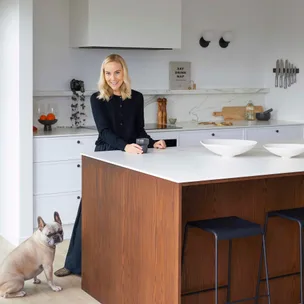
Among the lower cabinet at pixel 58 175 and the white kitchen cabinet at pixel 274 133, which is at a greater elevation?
the white kitchen cabinet at pixel 274 133

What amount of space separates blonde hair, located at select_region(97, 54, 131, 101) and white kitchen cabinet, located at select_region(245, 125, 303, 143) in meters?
2.43

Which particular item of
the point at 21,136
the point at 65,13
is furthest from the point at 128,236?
the point at 65,13

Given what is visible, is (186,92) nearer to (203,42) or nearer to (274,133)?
(203,42)

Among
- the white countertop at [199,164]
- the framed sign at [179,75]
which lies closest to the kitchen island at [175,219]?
the white countertop at [199,164]

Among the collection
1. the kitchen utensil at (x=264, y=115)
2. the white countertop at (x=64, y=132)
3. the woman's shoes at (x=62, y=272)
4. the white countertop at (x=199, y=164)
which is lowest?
the woman's shoes at (x=62, y=272)

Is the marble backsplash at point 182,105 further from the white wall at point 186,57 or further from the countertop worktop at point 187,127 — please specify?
the countertop worktop at point 187,127

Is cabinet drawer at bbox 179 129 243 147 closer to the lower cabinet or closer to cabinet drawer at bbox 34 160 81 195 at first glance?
the lower cabinet

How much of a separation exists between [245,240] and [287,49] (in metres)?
3.72

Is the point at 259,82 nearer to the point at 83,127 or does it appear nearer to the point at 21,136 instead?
the point at 83,127

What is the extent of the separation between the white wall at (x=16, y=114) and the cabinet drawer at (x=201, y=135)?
1537 mm

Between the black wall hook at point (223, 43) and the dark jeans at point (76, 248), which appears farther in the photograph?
the black wall hook at point (223, 43)

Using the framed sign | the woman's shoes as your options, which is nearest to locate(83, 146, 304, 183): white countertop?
A: the woman's shoes

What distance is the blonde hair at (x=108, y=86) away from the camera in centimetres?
437

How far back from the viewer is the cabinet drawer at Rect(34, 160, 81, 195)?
562 cm
